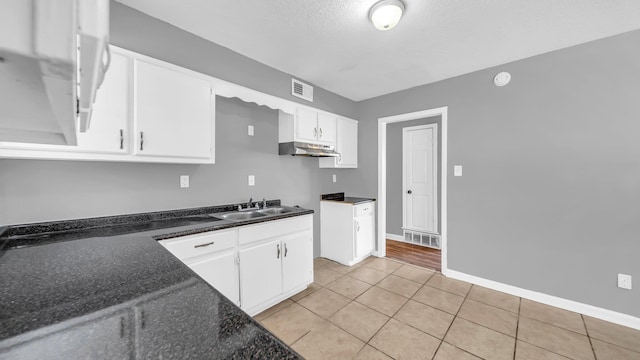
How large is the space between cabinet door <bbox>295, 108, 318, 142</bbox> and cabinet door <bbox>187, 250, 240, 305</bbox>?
5.12 feet

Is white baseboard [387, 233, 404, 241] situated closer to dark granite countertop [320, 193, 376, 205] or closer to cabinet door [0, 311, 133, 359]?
dark granite countertop [320, 193, 376, 205]

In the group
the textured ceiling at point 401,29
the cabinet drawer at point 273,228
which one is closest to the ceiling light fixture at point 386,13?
the textured ceiling at point 401,29

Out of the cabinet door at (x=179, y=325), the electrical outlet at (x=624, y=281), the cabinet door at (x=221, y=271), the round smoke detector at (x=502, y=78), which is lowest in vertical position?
the electrical outlet at (x=624, y=281)

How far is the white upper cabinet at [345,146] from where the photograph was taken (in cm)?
350

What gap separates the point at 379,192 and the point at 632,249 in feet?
8.03

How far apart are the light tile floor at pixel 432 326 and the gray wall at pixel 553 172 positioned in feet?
1.17

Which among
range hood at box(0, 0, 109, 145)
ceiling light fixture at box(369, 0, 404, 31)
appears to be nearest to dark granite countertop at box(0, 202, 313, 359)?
range hood at box(0, 0, 109, 145)

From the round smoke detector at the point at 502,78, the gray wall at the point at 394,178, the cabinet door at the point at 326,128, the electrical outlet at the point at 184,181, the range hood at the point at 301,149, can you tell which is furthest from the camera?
the gray wall at the point at 394,178

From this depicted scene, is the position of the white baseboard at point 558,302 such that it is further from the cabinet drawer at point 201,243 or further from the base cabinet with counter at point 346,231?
the cabinet drawer at point 201,243

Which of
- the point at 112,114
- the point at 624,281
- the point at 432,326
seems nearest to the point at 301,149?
the point at 112,114

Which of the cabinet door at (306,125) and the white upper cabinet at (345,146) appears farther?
the white upper cabinet at (345,146)

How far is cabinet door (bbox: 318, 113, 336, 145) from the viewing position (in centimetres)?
319

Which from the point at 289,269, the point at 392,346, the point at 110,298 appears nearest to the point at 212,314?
the point at 110,298

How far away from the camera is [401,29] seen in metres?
2.04
